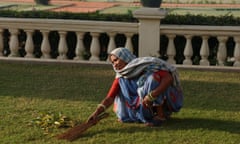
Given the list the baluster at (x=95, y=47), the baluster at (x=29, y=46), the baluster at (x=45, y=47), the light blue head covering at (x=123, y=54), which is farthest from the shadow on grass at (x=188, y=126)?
the baluster at (x=29, y=46)

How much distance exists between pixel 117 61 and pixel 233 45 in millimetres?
3519

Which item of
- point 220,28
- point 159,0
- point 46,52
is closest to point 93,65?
point 46,52

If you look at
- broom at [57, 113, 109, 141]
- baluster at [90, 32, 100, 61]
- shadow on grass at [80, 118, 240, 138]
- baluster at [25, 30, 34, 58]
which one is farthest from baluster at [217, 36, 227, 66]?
broom at [57, 113, 109, 141]

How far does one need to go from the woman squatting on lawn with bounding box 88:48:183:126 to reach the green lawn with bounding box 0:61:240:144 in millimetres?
134

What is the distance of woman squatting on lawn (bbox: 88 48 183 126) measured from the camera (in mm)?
5152

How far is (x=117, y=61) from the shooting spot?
17.3 feet

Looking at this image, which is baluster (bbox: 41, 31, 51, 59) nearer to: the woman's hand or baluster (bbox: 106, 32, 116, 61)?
baluster (bbox: 106, 32, 116, 61)

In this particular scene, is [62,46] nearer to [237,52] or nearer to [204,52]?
[204,52]

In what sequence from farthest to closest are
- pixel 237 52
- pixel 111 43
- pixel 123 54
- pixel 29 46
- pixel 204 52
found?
pixel 29 46 → pixel 111 43 → pixel 204 52 → pixel 237 52 → pixel 123 54

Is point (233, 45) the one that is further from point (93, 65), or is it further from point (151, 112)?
point (151, 112)

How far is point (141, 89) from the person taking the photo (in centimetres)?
522

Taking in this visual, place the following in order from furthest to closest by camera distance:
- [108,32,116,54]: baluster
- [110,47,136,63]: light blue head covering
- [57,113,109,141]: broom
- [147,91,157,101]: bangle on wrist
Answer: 1. [108,32,116,54]: baluster
2. [110,47,136,63]: light blue head covering
3. [147,91,157,101]: bangle on wrist
4. [57,113,109,141]: broom

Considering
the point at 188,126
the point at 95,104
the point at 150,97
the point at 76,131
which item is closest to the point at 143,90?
the point at 150,97

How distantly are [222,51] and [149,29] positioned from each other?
3.68 feet
